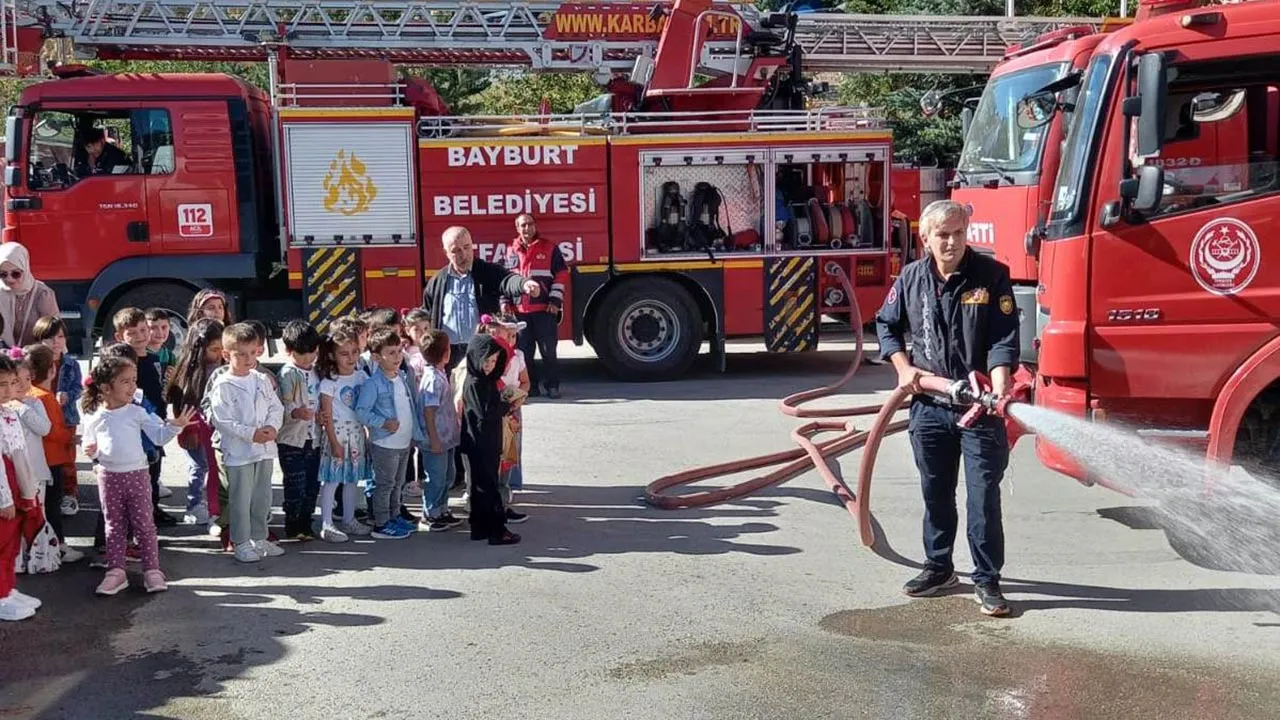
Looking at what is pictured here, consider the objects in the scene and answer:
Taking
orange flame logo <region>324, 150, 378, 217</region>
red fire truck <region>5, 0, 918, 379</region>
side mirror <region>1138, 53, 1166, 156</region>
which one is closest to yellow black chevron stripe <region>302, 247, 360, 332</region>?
red fire truck <region>5, 0, 918, 379</region>

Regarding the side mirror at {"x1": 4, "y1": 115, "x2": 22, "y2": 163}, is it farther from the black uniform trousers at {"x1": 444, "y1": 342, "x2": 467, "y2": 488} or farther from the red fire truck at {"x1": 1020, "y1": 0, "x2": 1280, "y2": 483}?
the red fire truck at {"x1": 1020, "y1": 0, "x2": 1280, "y2": 483}

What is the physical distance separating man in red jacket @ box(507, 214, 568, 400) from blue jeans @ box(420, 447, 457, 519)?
149 inches

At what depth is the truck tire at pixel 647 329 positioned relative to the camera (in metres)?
12.3

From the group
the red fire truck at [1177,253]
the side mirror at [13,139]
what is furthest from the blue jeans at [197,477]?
the side mirror at [13,139]

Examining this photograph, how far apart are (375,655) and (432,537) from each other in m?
1.86

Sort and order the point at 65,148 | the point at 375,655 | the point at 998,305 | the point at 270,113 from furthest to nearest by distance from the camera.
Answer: the point at 270,113
the point at 65,148
the point at 998,305
the point at 375,655

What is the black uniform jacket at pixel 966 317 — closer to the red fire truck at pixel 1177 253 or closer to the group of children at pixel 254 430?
the red fire truck at pixel 1177 253

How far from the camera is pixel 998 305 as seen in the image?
5547 mm

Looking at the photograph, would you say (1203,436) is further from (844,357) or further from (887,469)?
(844,357)

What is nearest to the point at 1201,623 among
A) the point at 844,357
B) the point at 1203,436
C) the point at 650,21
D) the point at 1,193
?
the point at 1203,436

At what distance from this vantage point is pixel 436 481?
7.09 meters

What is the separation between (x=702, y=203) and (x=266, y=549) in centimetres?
675

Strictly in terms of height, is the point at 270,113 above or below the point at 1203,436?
above

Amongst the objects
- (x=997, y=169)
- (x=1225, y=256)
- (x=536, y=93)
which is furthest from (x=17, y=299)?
(x=536, y=93)
